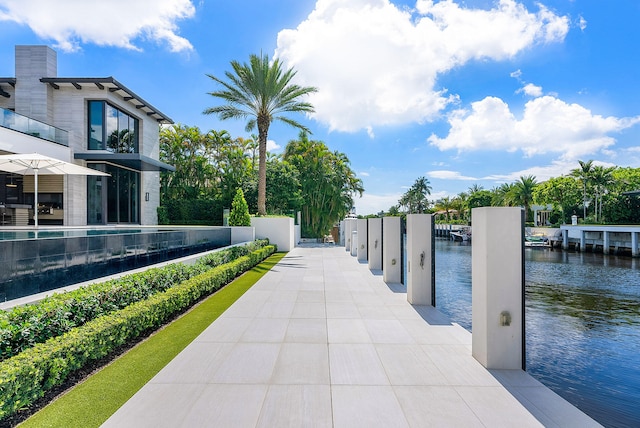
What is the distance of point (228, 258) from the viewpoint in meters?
11.2

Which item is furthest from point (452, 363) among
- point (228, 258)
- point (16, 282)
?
point (228, 258)

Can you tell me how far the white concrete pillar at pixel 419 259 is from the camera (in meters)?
7.17

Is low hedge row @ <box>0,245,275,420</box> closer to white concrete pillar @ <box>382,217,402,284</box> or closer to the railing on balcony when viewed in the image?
white concrete pillar @ <box>382,217,402,284</box>

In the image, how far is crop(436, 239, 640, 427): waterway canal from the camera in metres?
4.43

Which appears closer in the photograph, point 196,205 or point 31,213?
point 31,213

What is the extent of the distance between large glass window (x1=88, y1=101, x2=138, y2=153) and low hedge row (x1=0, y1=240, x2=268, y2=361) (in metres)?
15.4

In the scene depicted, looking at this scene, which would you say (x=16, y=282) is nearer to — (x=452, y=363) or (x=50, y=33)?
(x=452, y=363)

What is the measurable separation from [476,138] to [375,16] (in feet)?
32.3

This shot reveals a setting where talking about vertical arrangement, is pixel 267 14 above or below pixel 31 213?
above

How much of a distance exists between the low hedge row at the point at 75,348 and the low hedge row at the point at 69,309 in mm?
209

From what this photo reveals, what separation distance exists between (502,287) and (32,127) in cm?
1938

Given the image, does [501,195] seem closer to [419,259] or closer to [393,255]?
[393,255]

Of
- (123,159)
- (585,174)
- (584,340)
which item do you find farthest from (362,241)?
(585,174)

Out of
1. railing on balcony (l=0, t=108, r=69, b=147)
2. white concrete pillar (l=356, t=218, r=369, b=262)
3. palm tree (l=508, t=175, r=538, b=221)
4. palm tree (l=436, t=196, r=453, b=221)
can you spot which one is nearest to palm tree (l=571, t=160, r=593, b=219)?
palm tree (l=508, t=175, r=538, b=221)
